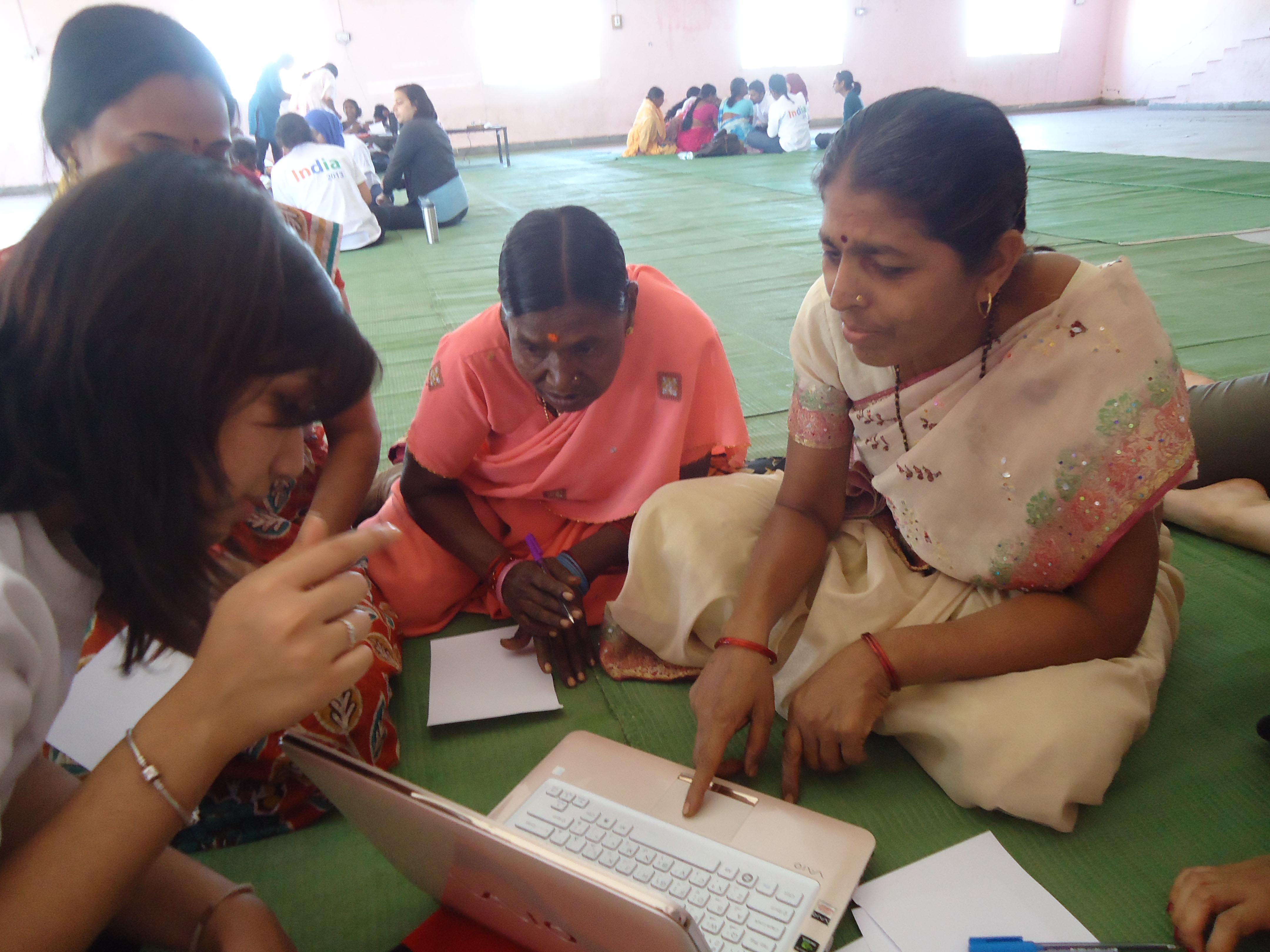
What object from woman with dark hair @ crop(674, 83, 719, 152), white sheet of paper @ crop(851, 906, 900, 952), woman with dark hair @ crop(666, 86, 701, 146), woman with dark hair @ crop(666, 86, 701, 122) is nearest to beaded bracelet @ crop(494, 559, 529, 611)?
white sheet of paper @ crop(851, 906, 900, 952)

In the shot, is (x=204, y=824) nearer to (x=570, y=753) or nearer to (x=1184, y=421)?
(x=570, y=753)

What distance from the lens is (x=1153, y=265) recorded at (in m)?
3.43

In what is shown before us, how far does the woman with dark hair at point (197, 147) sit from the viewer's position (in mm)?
1054

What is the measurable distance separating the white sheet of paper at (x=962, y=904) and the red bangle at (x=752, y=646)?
28cm

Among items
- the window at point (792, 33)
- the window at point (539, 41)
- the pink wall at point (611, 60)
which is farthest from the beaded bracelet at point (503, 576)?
the window at point (792, 33)

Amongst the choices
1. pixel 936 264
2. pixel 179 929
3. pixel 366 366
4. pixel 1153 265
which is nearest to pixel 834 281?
pixel 936 264

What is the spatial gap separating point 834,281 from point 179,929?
3.12ft

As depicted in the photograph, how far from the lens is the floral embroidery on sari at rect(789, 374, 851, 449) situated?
3.84 ft

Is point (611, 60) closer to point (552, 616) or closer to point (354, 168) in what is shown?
point (354, 168)

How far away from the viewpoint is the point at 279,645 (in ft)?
2.00

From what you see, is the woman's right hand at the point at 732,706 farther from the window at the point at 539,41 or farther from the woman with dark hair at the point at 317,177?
the window at the point at 539,41

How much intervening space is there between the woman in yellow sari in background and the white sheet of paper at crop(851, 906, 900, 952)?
1066cm

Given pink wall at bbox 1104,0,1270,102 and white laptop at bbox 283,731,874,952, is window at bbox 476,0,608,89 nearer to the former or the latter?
pink wall at bbox 1104,0,1270,102

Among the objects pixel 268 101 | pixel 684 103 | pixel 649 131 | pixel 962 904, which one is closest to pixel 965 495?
pixel 962 904
